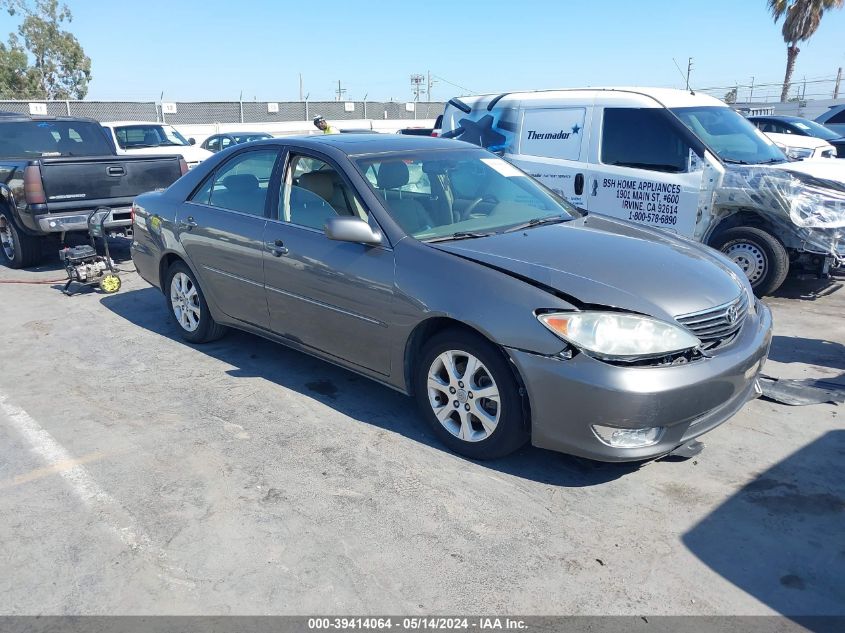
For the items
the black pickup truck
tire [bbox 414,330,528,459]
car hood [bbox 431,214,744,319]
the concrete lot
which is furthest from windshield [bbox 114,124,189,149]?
tire [bbox 414,330,528,459]

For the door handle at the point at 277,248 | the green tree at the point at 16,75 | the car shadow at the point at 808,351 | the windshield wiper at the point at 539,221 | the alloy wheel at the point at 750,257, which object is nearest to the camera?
the windshield wiper at the point at 539,221

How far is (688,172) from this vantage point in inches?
272

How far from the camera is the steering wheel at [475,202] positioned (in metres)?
4.45

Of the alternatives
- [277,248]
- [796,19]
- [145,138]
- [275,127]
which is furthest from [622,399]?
[796,19]

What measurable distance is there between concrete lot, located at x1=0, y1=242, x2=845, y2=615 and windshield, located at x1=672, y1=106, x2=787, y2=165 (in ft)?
9.31

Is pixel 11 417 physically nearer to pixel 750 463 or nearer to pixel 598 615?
pixel 598 615

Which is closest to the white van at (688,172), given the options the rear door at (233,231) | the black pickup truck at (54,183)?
the rear door at (233,231)

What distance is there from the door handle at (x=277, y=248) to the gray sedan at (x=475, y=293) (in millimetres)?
13

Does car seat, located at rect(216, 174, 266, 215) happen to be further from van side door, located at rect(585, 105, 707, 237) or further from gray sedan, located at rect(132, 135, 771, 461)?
van side door, located at rect(585, 105, 707, 237)

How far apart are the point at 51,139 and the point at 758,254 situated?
8952 millimetres

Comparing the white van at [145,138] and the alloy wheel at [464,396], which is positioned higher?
the white van at [145,138]

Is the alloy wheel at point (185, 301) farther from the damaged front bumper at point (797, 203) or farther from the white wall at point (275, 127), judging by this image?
the white wall at point (275, 127)

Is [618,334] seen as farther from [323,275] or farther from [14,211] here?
[14,211]

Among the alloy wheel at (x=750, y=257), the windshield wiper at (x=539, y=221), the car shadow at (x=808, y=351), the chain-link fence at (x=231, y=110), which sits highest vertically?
the chain-link fence at (x=231, y=110)
